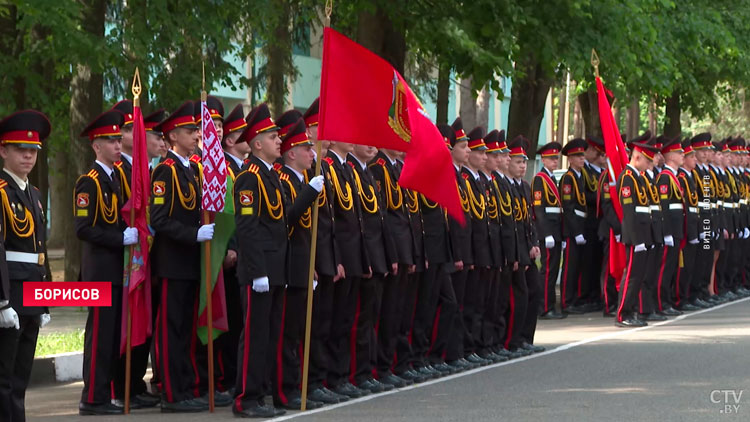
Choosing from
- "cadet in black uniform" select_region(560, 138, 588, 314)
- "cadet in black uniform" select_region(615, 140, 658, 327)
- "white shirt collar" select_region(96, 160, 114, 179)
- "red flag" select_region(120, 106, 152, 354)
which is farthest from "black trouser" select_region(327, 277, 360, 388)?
"cadet in black uniform" select_region(560, 138, 588, 314)

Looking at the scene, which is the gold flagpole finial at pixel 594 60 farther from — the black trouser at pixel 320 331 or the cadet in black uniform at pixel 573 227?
the black trouser at pixel 320 331

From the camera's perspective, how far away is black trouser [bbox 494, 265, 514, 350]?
1320 centimetres

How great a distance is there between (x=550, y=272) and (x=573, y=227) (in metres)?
0.64

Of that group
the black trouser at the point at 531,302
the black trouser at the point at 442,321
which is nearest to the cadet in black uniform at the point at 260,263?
the black trouser at the point at 442,321

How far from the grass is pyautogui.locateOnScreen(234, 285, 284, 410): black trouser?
3.27 m

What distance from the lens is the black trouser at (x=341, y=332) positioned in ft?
34.8

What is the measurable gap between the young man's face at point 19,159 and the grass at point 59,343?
4002mm

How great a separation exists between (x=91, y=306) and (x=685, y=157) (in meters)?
10.8

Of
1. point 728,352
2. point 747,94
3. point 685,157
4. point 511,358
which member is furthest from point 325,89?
point 747,94

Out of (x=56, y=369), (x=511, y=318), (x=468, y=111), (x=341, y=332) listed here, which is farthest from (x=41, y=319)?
(x=468, y=111)

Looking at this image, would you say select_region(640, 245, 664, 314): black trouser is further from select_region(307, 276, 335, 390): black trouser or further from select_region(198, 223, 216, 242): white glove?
select_region(198, 223, 216, 242): white glove

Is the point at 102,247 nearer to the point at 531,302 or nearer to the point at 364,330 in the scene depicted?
the point at 364,330

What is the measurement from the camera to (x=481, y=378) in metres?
11.6

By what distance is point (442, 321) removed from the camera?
12219 mm
